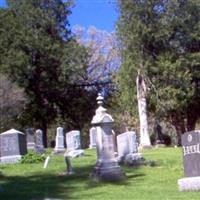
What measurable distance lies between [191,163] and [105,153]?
4.39 meters

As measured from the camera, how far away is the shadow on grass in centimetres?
1374

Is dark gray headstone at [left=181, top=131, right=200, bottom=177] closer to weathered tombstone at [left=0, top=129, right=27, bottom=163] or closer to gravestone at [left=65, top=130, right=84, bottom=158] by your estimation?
gravestone at [left=65, top=130, right=84, bottom=158]

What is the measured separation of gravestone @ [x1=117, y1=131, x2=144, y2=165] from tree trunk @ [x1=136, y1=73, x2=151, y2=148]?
45.6 ft

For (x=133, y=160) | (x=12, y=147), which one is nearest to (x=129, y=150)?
(x=133, y=160)

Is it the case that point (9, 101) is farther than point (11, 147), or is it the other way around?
point (9, 101)

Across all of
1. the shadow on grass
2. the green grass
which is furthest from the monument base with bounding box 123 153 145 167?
the shadow on grass

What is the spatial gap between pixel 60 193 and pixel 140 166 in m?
6.63

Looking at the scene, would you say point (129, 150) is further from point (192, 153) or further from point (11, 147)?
point (192, 153)

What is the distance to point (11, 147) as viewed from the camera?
2723 cm

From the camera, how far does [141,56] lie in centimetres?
3984

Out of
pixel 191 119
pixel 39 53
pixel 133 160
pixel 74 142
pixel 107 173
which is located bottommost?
pixel 107 173

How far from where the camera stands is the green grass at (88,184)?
13.1m

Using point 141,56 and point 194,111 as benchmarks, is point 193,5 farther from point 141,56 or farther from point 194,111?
point 194,111

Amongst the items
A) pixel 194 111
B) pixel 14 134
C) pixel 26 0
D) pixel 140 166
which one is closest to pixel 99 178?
pixel 140 166
